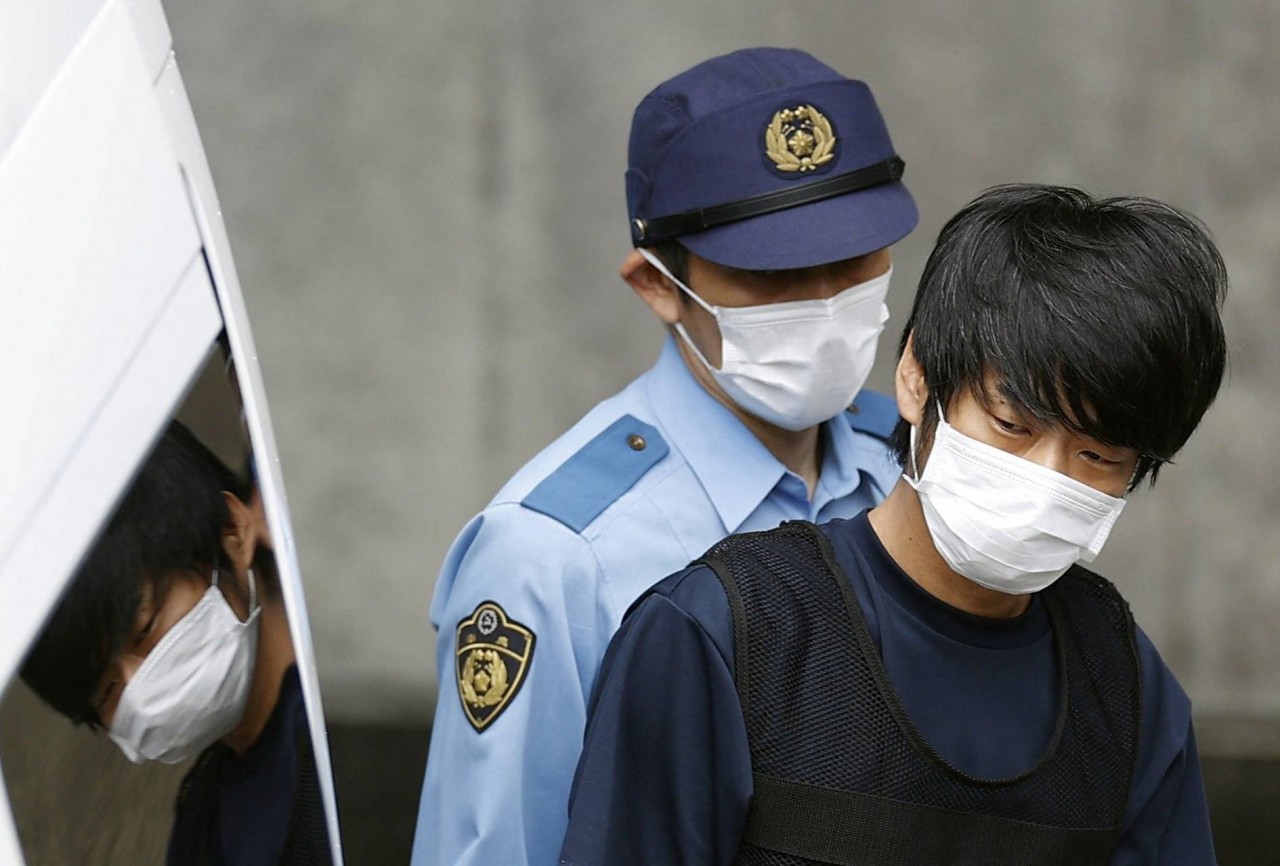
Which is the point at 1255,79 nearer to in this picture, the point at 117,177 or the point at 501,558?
the point at 501,558

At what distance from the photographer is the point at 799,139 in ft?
6.98

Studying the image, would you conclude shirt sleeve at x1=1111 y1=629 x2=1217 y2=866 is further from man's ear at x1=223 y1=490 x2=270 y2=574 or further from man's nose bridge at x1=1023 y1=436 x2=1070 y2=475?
man's ear at x1=223 y1=490 x2=270 y2=574

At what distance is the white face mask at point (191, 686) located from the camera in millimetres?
1290

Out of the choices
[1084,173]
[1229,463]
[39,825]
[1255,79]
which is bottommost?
[39,825]

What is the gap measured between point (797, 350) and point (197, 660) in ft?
3.17

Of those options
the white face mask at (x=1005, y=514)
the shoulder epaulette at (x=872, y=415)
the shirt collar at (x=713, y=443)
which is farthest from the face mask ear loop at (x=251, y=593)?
the shoulder epaulette at (x=872, y=415)

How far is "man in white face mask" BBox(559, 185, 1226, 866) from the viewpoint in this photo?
148 cm

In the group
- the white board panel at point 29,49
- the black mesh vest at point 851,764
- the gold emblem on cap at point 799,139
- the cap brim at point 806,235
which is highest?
the gold emblem on cap at point 799,139

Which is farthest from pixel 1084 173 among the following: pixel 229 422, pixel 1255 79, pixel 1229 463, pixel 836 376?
pixel 229 422

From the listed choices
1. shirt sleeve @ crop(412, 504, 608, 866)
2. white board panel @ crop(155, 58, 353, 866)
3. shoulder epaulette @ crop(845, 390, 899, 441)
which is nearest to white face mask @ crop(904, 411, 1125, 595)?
shirt sleeve @ crop(412, 504, 608, 866)

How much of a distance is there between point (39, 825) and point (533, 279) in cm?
327

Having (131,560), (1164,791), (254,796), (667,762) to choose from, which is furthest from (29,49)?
(1164,791)

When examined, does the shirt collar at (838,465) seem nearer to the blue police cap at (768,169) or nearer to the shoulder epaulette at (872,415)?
the shoulder epaulette at (872,415)

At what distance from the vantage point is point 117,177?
4.29ft
